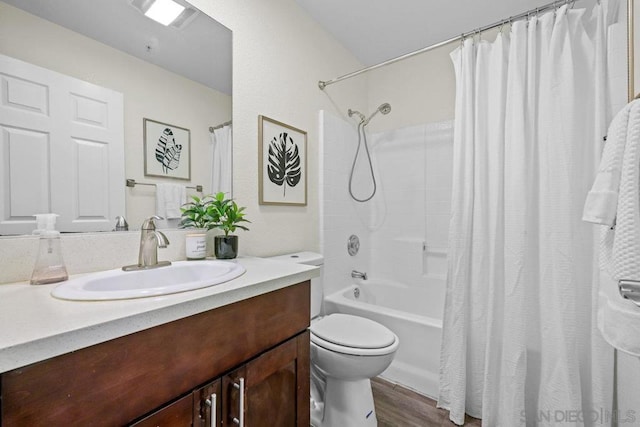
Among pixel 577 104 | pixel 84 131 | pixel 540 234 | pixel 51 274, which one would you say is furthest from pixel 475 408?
pixel 84 131

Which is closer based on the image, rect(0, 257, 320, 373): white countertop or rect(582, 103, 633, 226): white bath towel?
rect(0, 257, 320, 373): white countertop

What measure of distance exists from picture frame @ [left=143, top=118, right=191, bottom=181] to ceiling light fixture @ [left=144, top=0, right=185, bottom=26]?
0.42 metres

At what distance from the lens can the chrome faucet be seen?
956 millimetres

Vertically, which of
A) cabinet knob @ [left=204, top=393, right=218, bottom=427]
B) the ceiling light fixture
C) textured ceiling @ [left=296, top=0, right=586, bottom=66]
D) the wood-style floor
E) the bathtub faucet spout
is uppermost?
textured ceiling @ [left=296, top=0, right=586, bottom=66]

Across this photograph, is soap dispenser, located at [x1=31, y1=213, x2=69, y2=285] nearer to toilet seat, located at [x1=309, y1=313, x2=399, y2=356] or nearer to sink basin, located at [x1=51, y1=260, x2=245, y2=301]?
sink basin, located at [x1=51, y1=260, x2=245, y2=301]

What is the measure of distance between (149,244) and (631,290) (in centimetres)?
141

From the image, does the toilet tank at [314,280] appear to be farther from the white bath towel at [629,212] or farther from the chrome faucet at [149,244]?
the white bath towel at [629,212]

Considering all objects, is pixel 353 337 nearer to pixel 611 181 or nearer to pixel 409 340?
pixel 409 340

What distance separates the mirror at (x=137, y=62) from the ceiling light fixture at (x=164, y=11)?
18 mm

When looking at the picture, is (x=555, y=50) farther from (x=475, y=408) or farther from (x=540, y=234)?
(x=475, y=408)

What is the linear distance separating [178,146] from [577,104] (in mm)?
1803

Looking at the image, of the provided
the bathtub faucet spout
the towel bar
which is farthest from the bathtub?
the towel bar

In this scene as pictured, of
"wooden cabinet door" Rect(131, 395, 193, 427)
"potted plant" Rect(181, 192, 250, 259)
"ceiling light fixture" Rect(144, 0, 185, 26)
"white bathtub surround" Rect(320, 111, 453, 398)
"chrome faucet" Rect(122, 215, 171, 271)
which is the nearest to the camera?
"wooden cabinet door" Rect(131, 395, 193, 427)

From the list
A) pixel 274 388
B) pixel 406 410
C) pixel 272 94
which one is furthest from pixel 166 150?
pixel 406 410
